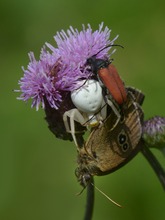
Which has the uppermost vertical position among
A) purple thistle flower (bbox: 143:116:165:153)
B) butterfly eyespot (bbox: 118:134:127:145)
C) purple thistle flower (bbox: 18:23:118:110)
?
purple thistle flower (bbox: 18:23:118:110)

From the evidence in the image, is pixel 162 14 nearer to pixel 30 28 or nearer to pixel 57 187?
pixel 30 28

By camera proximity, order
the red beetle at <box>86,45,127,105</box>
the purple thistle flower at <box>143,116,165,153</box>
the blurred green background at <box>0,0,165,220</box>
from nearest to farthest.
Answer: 1. the red beetle at <box>86,45,127,105</box>
2. the purple thistle flower at <box>143,116,165,153</box>
3. the blurred green background at <box>0,0,165,220</box>

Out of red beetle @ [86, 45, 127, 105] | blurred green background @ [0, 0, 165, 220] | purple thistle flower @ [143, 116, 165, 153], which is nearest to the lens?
red beetle @ [86, 45, 127, 105]

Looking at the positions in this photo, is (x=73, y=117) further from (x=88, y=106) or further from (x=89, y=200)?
(x=89, y=200)

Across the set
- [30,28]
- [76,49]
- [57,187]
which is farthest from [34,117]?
[76,49]

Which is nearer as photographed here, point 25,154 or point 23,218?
point 23,218

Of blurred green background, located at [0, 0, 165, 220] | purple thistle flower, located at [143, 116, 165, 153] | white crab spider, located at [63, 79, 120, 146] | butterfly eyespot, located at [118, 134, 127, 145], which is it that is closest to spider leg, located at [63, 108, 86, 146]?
white crab spider, located at [63, 79, 120, 146]

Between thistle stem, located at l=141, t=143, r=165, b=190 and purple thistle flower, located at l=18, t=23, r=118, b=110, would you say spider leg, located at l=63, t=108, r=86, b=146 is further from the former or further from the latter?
thistle stem, located at l=141, t=143, r=165, b=190

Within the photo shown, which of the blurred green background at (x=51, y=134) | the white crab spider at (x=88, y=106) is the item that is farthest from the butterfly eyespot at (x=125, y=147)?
the blurred green background at (x=51, y=134)
